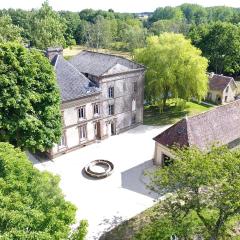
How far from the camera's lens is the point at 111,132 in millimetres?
42500

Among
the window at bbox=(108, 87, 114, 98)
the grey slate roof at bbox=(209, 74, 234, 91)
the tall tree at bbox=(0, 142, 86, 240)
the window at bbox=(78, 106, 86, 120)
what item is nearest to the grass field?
the grey slate roof at bbox=(209, 74, 234, 91)

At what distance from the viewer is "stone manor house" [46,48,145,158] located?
3662cm

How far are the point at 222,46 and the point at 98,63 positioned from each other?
38.4 meters

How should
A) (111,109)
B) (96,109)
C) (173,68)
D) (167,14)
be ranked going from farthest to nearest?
(167,14), (173,68), (111,109), (96,109)

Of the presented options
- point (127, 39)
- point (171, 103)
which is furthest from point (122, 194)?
point (127, 39)

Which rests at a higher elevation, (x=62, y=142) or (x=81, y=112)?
(x=81, y=112)

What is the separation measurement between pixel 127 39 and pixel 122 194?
84501 millimetres

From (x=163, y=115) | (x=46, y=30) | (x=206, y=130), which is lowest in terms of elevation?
(x=163, y=115)

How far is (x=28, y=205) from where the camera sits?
48.1 ft

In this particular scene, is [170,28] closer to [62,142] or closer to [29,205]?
[62,142]

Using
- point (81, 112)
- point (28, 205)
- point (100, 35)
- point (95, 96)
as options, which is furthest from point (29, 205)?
point (100, 35)

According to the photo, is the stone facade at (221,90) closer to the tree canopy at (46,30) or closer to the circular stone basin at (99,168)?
the circular stone basin at (99,168)

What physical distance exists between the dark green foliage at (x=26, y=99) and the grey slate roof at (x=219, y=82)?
3540cm

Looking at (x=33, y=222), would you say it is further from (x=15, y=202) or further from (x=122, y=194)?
(x=122, y=194)
